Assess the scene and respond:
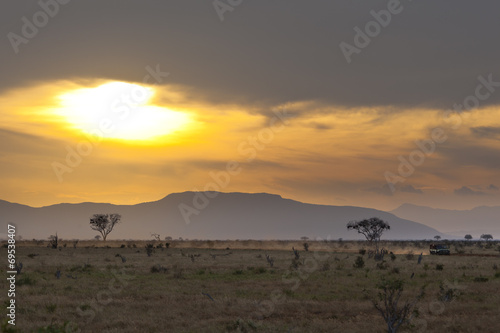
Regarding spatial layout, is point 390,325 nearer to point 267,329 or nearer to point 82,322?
point 267,329

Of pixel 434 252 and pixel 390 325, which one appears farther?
pixel 434 252

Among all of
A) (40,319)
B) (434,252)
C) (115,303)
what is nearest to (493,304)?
(115,303)

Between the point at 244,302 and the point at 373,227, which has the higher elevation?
the point at 373,227

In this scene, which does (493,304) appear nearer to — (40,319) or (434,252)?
(40,319)

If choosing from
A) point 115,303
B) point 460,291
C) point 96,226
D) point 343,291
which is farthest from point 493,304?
point 96,226

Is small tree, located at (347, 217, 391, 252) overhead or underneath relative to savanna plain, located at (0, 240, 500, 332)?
overhead

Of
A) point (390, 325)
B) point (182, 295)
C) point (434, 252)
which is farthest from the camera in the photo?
point (434, 252)

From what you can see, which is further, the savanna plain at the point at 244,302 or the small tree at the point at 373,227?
the small tree at the point at 373,227

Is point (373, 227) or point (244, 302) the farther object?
point (373, 227)

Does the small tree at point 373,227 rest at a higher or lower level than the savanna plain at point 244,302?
higher

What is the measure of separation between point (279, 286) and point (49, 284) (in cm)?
1459

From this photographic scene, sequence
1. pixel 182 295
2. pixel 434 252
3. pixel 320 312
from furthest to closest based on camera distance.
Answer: pixel 434 252, pixel 182 295, pixel 320 312

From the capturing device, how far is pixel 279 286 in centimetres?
3441

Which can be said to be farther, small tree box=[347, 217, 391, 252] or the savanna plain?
small tree box=[347, 217, 391, 252]
